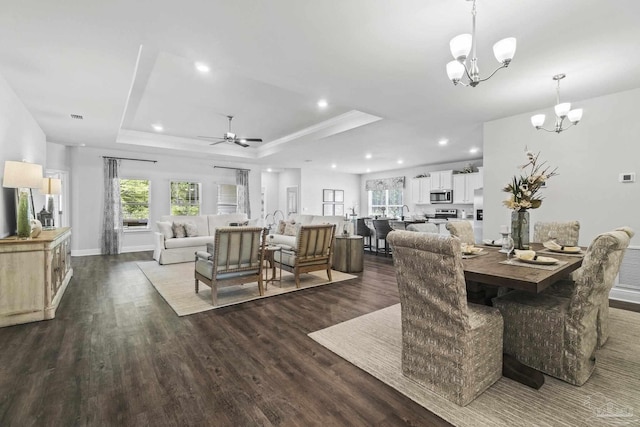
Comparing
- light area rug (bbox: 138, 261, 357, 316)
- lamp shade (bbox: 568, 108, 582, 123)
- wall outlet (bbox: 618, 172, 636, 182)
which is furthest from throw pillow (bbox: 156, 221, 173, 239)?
wall outlet (bbox: 618, 172, 636, 182)

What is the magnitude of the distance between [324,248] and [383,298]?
1.29m

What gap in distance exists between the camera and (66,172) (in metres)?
6.91

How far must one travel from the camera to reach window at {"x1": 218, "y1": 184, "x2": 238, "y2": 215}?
920 cm

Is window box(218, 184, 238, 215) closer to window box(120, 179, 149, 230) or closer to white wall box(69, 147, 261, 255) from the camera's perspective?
white wall box(69, 147, 261, 255)

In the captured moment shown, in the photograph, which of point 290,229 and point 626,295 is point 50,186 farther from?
point 626,295

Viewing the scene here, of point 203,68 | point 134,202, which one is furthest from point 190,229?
point 203,68

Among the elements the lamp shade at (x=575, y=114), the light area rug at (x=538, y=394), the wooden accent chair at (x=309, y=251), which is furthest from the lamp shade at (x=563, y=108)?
the wooden accent chair at (x=309, y=251)

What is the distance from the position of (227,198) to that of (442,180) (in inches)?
266

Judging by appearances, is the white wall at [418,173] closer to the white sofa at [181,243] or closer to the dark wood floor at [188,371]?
the white sofa at [181,243]

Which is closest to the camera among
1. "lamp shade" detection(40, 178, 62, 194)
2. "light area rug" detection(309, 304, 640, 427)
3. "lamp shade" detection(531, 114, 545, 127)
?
"light area rug" detection(309, 304, 640, 427)

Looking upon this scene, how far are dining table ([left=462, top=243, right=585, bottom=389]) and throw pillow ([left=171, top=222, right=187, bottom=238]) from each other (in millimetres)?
6067

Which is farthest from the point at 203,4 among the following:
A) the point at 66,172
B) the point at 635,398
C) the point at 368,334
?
the point at 66,172

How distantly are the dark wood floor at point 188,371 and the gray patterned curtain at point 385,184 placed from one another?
25.0 feet

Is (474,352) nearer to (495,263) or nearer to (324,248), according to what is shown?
(495,263)
